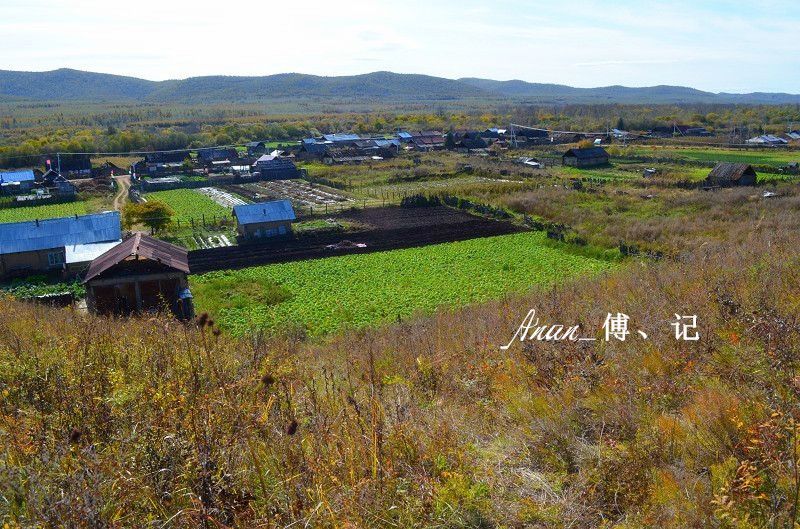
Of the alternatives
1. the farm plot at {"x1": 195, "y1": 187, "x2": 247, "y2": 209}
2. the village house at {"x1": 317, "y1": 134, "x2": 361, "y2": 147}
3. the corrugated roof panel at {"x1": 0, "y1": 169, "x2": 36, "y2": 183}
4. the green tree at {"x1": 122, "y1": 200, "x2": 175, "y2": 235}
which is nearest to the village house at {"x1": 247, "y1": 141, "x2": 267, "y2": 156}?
the village house at {"x1": 317, "y1": 134, "x2": 361, "y2": 147}

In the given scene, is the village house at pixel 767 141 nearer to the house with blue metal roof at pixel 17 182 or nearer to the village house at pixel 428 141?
the village house at pixel 428 141

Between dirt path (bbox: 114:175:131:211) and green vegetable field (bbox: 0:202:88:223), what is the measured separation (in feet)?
6.78

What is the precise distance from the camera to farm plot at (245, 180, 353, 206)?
39219 millimetres

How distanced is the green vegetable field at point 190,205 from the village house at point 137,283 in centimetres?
1843

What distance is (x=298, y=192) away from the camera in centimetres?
4288

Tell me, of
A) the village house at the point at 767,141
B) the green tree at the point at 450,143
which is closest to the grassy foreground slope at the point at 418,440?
the green tree at the point at 450,143

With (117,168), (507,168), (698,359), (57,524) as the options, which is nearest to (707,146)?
(507,168)

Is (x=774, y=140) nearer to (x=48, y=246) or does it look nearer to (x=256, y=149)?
(x=256, y=149)

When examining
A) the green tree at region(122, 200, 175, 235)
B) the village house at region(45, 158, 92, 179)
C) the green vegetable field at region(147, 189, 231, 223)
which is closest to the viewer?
the green tree at region(122, 200, 175, 235)

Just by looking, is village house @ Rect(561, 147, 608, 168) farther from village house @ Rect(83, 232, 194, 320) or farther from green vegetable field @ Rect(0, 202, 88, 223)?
village house @ Rect(83, 232, 194, 320)

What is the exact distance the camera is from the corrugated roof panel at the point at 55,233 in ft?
A: 76.2

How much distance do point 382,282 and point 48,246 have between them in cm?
1406

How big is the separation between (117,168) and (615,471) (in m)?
59.3

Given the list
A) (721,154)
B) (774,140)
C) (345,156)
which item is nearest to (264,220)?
(345,156)
